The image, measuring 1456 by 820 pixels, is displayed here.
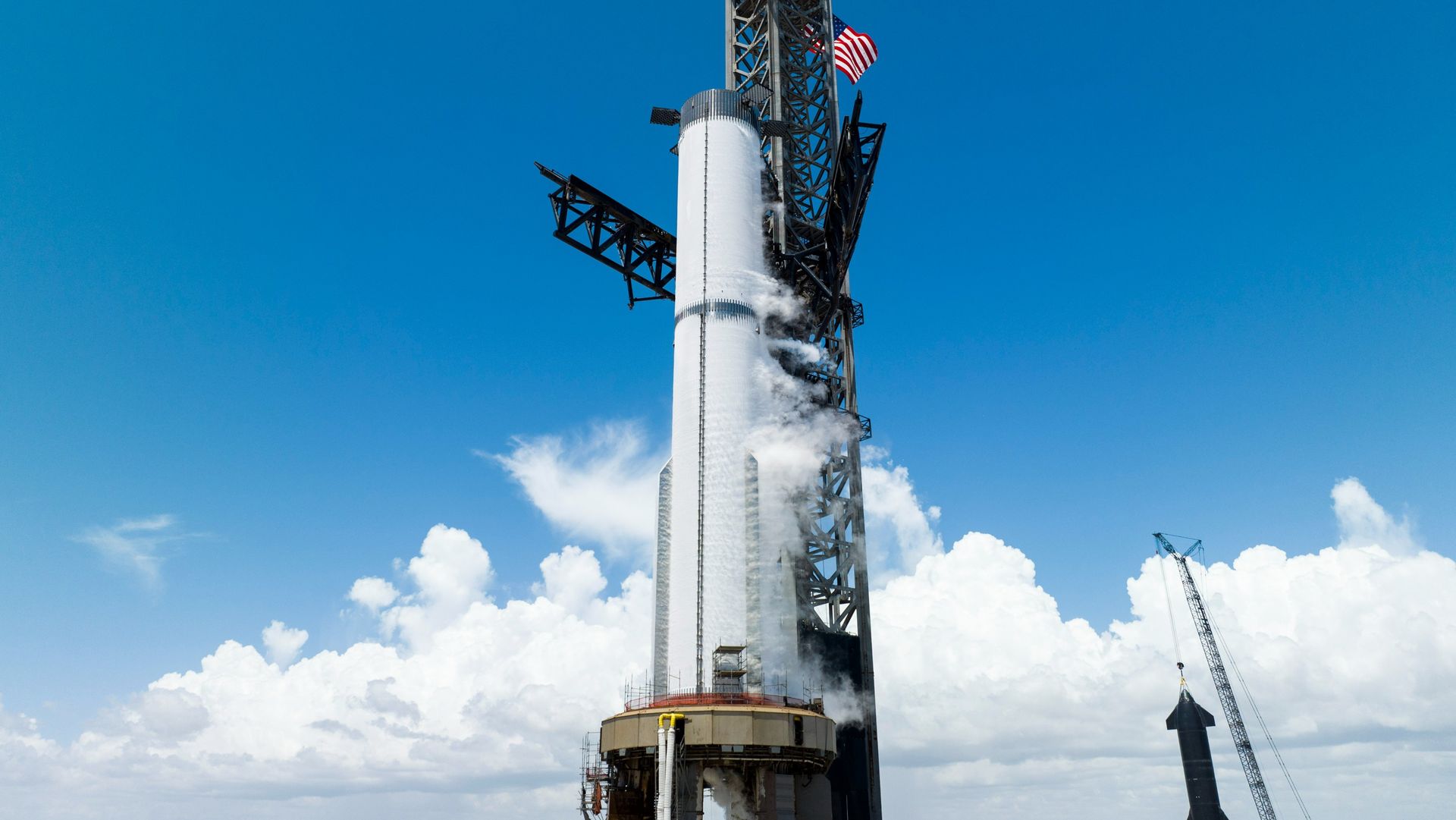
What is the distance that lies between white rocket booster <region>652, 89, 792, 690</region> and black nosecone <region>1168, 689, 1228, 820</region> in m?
62.2

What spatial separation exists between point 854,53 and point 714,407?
29.8 meters

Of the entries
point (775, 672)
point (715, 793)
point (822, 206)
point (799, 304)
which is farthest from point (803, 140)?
point (715, 793)

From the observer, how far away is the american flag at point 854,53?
58.5 meters

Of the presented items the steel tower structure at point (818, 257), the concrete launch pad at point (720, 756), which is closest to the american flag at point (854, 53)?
the steel tower structure at point (818, 257)

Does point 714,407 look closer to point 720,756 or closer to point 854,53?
point 720,756

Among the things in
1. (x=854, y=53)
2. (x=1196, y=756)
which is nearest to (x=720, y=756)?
(x=854, y=53)

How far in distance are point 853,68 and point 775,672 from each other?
1504 inches

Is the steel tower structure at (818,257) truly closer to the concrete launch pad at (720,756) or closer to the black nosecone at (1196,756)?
the concrete launch pad at (720,756)

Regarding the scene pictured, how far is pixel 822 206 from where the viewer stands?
5650 cm

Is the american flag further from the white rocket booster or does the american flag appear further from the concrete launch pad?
the concrete launch pad

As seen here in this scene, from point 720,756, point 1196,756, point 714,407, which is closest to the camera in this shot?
point 720,756

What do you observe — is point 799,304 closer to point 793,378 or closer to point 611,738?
point 793,378

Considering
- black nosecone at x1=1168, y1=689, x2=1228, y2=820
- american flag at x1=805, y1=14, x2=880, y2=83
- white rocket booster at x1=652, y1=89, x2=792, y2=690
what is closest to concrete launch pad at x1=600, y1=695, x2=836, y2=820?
white rocket booster at x1=652, y1=89, x2=792, y2=690

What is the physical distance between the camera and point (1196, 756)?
83.6 meters
